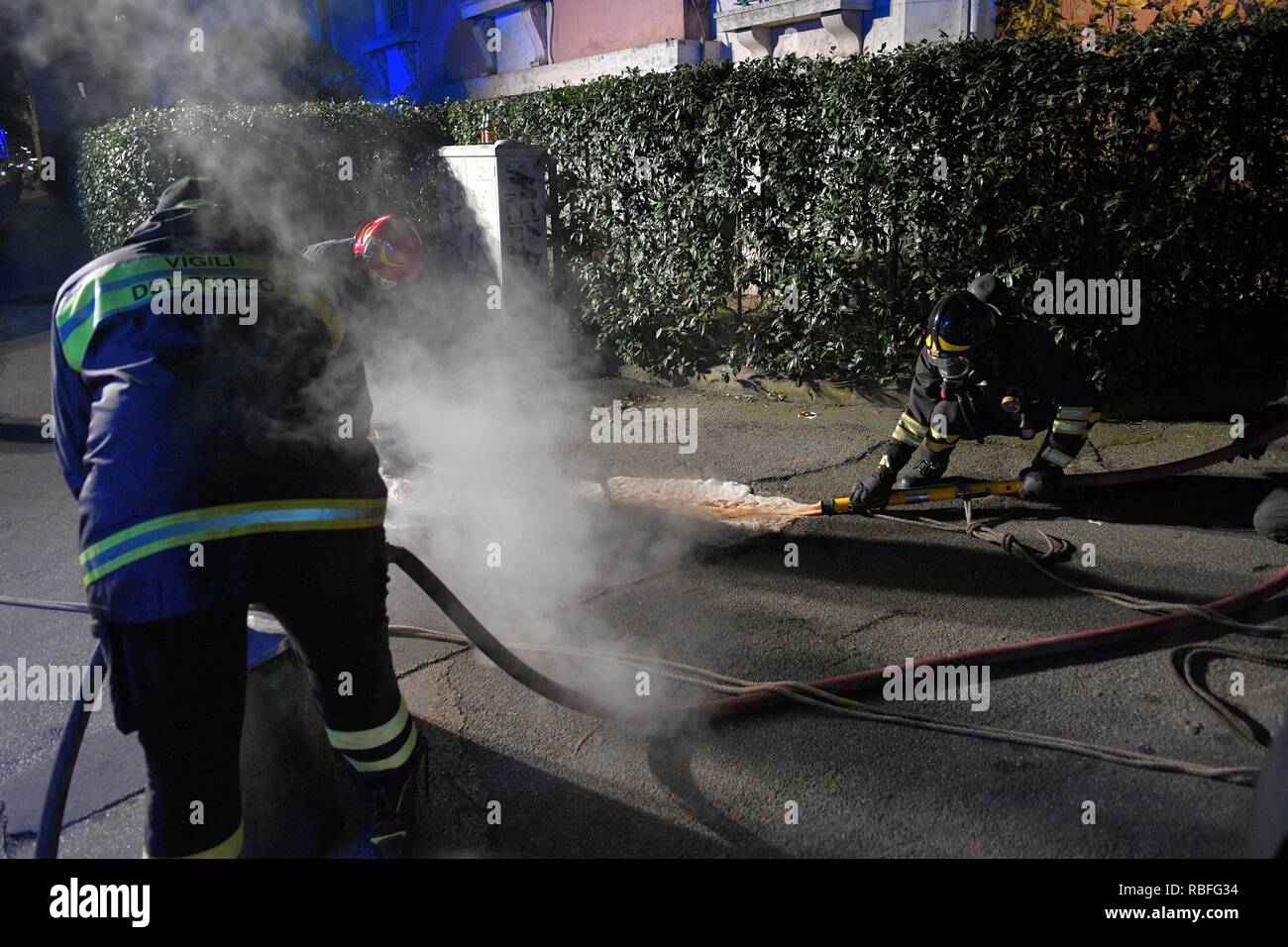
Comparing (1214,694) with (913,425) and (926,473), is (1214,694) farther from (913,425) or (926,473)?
(926,473)

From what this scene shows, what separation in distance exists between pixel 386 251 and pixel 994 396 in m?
3.53

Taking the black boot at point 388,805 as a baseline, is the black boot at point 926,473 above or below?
above

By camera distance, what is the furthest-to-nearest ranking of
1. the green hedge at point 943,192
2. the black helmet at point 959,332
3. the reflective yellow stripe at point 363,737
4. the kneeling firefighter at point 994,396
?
the green hedge at point 943,192
the kneeling firefighter at point 994,396
the black helmet at point 959,332
the reflective yellow stripe at point 363,737

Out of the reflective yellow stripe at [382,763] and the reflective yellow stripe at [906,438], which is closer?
the reflective yellow stripe at [382,763]

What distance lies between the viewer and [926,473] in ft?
17.9

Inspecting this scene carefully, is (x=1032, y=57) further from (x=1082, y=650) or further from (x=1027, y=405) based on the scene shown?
(x=1082, y=650)

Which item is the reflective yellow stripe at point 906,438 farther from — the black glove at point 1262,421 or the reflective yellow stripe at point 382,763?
the reflective yellow stripe at point 382,763

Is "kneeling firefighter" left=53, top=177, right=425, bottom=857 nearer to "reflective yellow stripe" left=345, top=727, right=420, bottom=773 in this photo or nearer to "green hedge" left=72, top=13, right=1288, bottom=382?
"reflective yellow stripe" left=345, top=727, right=420, bottom=773

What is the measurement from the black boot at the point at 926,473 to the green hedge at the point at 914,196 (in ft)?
5.74

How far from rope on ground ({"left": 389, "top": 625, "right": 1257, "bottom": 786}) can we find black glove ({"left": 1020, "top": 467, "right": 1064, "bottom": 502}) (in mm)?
2109

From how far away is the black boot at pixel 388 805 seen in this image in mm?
2658

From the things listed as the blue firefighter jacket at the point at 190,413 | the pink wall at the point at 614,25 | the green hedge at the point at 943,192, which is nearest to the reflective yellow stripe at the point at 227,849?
the blue firefighter jacket at the point at 190,413

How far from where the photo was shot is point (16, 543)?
5.32 metres

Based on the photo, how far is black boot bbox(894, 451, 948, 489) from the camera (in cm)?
538
